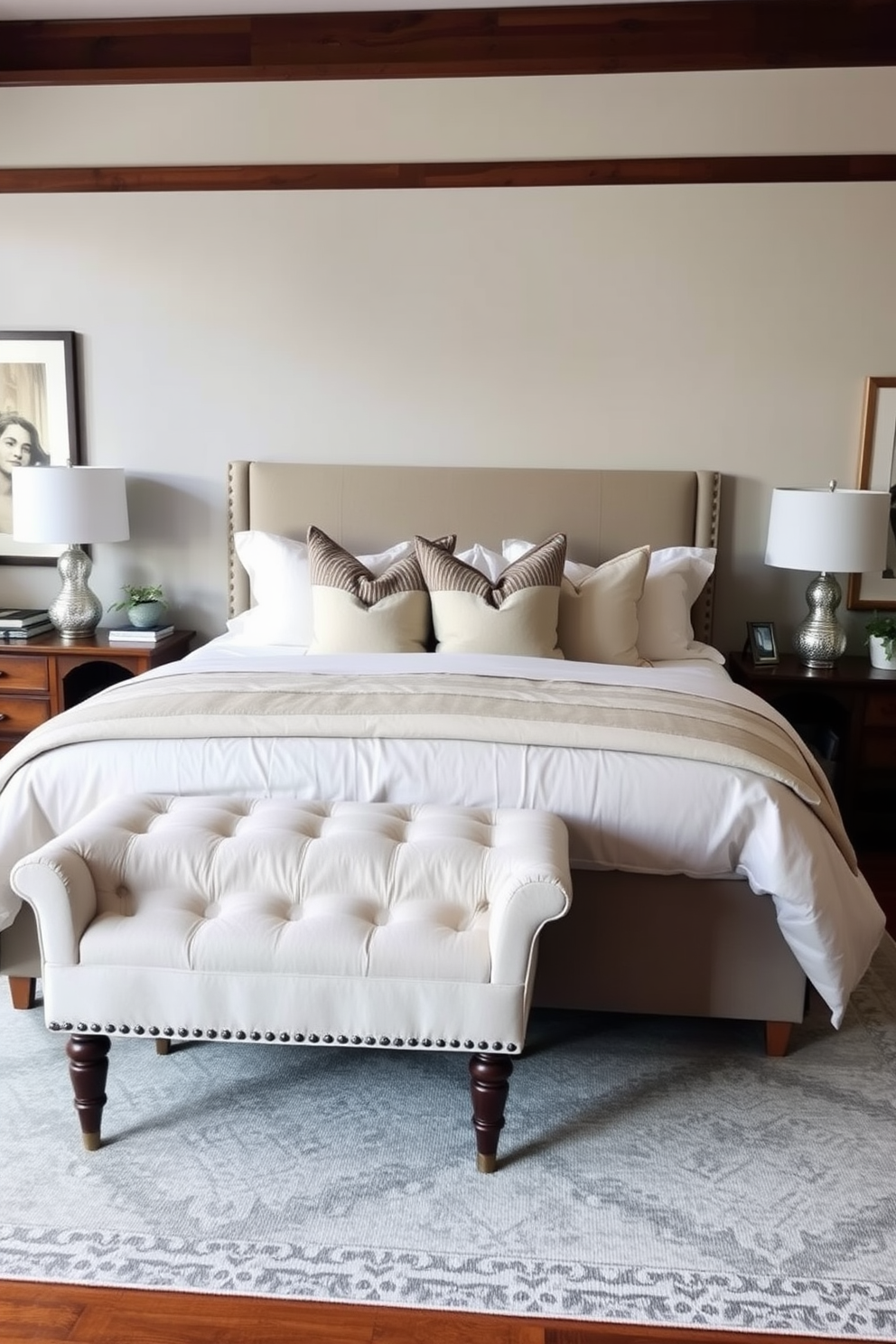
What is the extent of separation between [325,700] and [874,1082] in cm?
158

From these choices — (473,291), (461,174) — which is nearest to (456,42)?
(461,174)

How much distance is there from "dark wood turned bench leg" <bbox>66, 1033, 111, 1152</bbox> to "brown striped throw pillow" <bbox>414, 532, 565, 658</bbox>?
5.67 feet

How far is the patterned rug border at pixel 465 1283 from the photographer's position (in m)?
1.86

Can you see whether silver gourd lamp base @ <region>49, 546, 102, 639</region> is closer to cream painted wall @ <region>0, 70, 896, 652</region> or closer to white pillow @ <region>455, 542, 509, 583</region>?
cream painted wall @ <region>0, 70, 896, 652</region>

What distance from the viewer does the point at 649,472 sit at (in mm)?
4258

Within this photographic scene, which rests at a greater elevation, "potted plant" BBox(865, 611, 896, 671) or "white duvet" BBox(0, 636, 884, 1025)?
"potted plant" BBox(865, 611, 896, 671)

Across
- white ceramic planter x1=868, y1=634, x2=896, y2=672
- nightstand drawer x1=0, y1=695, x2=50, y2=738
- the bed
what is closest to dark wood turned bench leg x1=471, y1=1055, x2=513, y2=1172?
the bed

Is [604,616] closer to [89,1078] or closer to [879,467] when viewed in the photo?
[879,467]

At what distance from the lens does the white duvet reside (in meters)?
2.50

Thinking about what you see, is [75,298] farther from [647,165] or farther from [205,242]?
[647,165]

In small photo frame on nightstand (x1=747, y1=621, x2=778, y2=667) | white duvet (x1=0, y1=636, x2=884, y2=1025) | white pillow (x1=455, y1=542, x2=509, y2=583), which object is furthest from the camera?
small photo frame on nightstand (x1=747, y1=621, x2=778, y2=667)

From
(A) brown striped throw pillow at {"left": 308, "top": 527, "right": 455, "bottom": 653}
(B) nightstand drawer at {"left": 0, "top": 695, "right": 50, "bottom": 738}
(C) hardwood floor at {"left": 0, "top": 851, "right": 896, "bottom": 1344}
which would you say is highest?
(A) brown striped throw pillow at {"left": 308, "top": 527, "right": 455, "bottom": 653}

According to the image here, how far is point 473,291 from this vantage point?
4309 mm

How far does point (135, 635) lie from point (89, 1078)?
2286 millimetres
